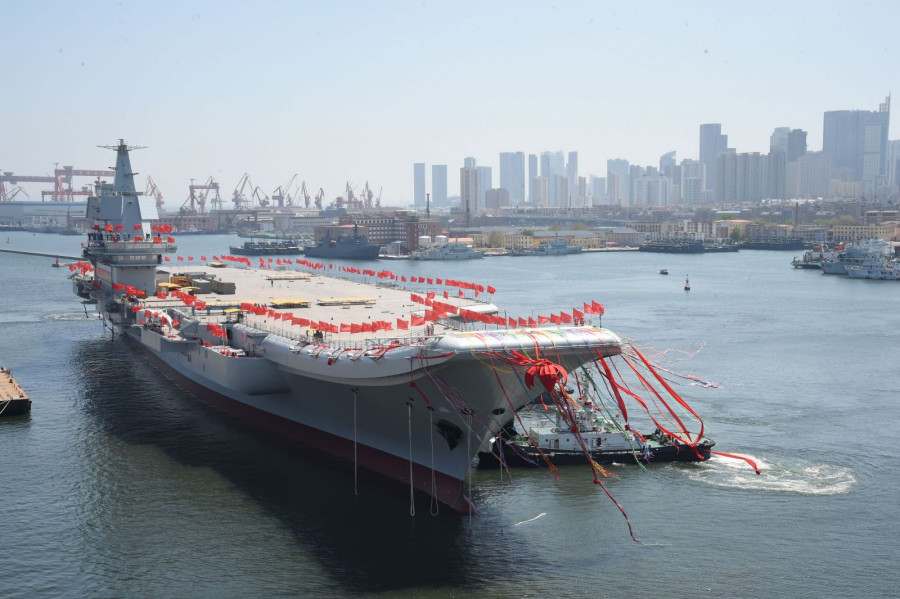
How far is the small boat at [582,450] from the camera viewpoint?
23.3 meters

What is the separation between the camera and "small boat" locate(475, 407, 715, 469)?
23.3m

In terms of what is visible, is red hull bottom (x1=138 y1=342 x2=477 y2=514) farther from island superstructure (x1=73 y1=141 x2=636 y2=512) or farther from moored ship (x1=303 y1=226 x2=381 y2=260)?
moored ship (x1=303 y1=226 x2=381 y2=260)

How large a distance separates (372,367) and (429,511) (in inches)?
131

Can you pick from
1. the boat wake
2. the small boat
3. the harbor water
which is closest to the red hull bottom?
the harbor water

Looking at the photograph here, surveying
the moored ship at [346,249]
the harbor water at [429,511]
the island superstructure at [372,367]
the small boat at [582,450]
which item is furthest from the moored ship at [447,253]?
the small boat at [582,450]

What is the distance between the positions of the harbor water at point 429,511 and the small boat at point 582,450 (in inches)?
17.7

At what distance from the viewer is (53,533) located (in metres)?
18.8

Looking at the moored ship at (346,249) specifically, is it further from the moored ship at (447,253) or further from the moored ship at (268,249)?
the moored ship at (447,253)

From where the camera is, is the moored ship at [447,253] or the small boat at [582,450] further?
the moored ship at [447,253]

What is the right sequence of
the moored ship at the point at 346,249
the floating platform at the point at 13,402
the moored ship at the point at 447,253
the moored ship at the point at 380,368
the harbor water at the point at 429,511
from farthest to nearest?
the moored ship at the point at 346,249
the moored ship at the point at 447,253
the floating platform at the point at 13,402
the moored ship at the point at 380,368
the harbor water at the point at 429,511

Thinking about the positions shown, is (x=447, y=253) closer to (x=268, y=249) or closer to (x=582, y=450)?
(x=268, y=249)

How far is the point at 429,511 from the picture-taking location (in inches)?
776

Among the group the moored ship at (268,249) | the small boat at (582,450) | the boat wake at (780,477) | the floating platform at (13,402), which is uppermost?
the moored ship at (268,249)

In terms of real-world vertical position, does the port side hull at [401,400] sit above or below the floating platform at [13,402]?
above
